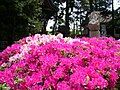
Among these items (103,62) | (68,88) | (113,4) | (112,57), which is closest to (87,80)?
(68,88)

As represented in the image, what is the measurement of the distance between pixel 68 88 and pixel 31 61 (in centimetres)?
126

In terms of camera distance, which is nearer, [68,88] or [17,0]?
[68,88]

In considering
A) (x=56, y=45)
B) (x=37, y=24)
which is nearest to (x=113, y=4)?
(x=37, y=24)

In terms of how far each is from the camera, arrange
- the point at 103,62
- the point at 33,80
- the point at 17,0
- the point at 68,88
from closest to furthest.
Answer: the point at 68,88 → the point at 33,80 → the point at 103,62 → the point at 17,0

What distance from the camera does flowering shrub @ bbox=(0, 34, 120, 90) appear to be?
15.3ft

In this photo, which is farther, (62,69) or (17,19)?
(17,19)

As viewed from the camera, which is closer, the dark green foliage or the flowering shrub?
the flowering shrub

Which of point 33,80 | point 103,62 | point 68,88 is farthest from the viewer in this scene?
point 103,62

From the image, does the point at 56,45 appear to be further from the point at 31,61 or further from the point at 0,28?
the point at 0,28

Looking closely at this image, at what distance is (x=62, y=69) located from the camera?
16.3ft

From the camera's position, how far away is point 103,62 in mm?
5227

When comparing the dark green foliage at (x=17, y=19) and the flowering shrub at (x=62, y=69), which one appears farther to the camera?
the dark green foliage at (x=17, y=19)

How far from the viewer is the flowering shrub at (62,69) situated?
4.66m

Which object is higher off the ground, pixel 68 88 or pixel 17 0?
pixel 17 0
